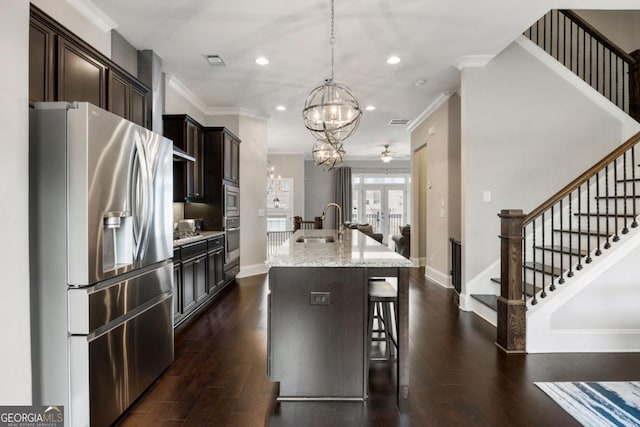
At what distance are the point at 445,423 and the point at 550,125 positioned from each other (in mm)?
3686

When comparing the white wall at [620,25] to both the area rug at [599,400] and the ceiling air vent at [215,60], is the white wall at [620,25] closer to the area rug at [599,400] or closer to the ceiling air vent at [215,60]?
the area rug at [599,400]

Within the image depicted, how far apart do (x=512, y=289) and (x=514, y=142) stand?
1.96 meters

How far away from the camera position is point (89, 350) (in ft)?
5.70

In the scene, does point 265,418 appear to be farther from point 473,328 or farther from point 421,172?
point 421,172

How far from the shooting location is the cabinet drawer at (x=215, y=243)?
14.5 feet

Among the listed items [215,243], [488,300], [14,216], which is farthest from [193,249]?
[488,300]

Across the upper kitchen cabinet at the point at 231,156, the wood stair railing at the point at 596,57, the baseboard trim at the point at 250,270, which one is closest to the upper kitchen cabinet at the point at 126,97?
the upper kitchen cabinet at the point at 231,156

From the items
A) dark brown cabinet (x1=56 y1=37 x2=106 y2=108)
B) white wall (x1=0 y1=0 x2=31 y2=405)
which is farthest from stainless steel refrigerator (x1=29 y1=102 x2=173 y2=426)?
dark brown cabinet (x1=56 y1=37 x2=106 y2=108)

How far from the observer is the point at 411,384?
240 centimetres

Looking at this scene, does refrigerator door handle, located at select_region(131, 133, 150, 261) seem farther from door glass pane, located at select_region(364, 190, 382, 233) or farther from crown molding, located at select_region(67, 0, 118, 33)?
door glass pane, located at select_region(364, 190, 382, 233)

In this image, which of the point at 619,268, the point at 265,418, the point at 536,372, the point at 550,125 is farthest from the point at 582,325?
the point at 265,418

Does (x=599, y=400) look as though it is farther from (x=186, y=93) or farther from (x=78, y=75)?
(x=186, y=93)

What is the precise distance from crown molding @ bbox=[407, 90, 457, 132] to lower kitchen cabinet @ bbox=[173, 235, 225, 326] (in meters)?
3.92

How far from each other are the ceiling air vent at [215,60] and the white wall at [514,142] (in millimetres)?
2888
